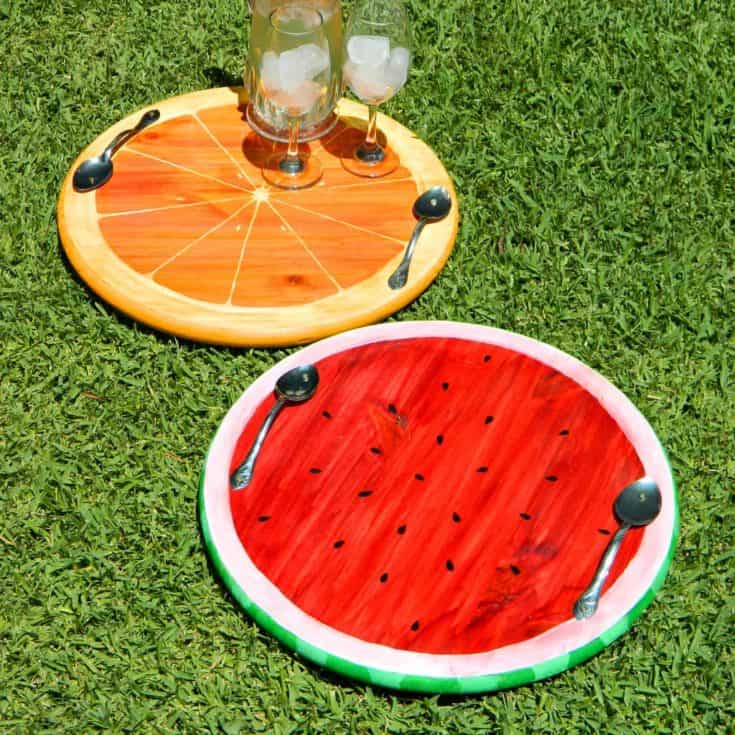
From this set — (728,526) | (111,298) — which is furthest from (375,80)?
(728,526)

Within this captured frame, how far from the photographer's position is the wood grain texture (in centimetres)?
380

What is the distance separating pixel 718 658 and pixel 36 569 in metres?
2.57

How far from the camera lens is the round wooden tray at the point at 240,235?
4.80m

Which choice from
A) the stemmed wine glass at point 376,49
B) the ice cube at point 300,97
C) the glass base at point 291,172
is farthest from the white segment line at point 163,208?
the stemmed wine glass at point 376,49

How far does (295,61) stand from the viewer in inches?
185

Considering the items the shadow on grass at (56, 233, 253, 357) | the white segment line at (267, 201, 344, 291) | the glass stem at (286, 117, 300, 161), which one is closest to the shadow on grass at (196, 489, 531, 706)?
the shadow on grass at (56, 233, 253, 357)

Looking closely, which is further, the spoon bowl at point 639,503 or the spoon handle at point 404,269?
the spoon handle at point 404,269

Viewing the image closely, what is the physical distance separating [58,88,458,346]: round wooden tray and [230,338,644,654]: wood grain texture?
1.42 feet

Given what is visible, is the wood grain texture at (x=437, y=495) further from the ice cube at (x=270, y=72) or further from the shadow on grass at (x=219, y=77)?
the shadow on grass at (x=219, y=77)

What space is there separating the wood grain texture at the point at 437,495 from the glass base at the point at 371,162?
117 centimetres

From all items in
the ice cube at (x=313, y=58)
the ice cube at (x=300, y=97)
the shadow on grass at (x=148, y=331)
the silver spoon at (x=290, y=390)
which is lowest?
the shadow on grass at (x=148, y=331)

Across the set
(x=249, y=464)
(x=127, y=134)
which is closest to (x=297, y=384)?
(x=249, y=464)

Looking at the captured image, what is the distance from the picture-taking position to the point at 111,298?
4863 millimetres

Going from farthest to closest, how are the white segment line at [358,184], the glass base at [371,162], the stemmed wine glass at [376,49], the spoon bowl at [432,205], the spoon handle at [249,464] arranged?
the glass base at [371,162], the white segment line at [358,184], the spoon bowl at [432,205], the stemmed wine glass at [376,49], the spoon handle at [249,464]
